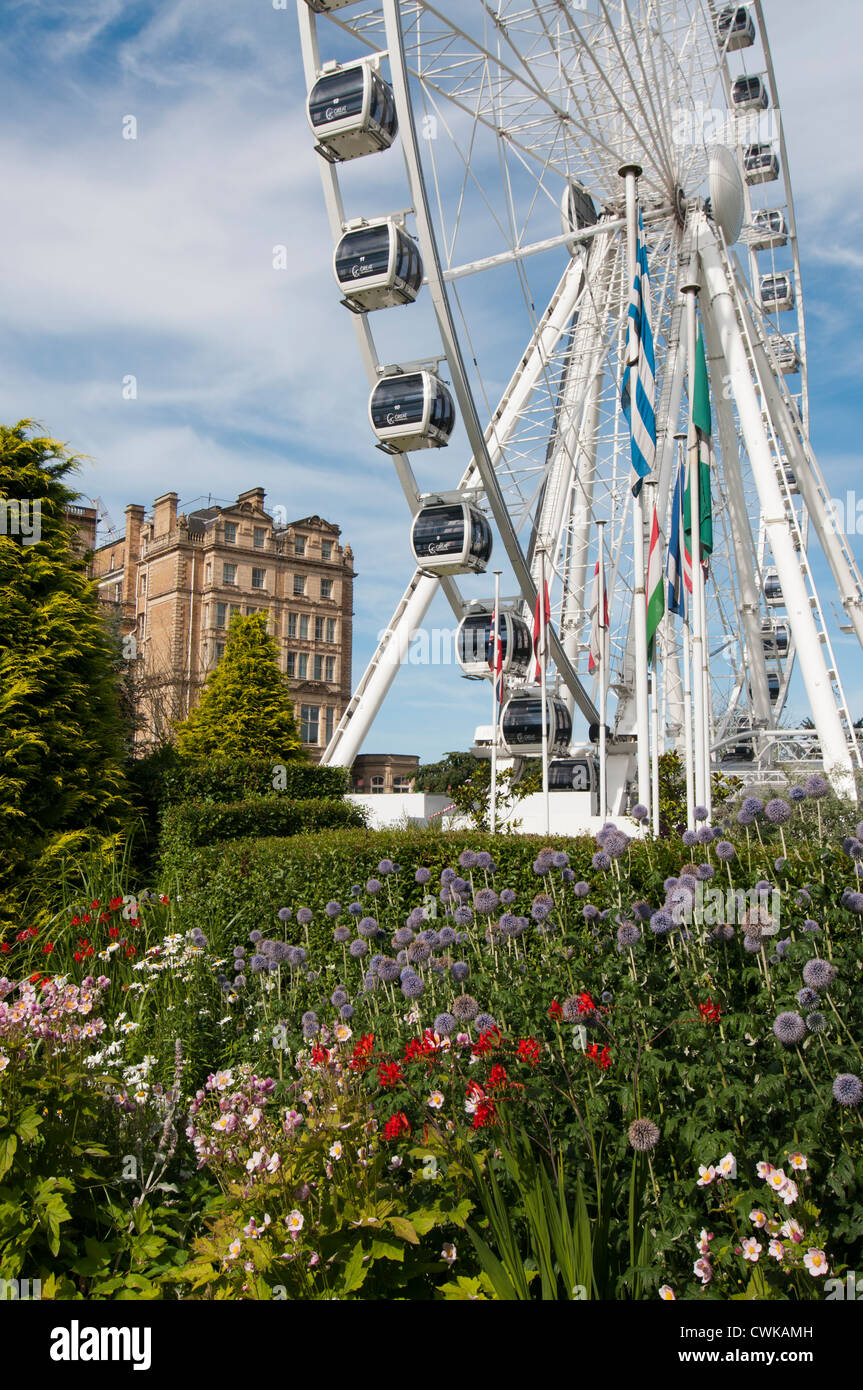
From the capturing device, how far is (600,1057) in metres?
3.54

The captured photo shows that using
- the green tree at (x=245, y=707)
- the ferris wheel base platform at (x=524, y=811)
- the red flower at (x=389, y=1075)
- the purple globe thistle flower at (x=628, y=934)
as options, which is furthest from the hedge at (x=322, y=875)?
the green tree at (x=245, y=707)

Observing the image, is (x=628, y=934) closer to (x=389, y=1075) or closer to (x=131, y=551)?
(x=389, y=1075)

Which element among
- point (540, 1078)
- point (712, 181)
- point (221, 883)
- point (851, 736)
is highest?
point (712, 181)

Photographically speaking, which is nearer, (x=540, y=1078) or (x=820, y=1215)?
(x=820, y=1215)

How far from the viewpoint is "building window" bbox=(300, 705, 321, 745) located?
56750 millimetres

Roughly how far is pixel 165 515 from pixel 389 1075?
179 feet

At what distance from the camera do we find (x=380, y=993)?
203 inches

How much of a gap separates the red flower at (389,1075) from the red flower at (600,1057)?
676mm

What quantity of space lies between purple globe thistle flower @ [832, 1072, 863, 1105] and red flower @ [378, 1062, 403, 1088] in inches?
→ 56.8

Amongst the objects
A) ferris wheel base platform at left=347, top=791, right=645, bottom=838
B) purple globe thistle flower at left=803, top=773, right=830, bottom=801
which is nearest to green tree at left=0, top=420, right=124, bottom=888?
purple globe thistle flower at left=803, top=773, right=830, bottom=801

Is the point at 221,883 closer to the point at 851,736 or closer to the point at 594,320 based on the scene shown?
the point at 851,736

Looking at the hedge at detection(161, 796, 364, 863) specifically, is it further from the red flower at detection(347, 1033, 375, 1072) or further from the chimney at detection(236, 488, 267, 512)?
the chimney at detection(236, 488, 267, 512)

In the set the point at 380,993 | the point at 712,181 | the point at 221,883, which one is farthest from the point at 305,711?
the point at 380,993
